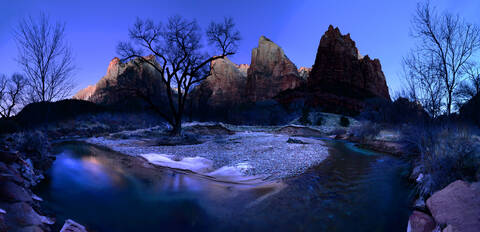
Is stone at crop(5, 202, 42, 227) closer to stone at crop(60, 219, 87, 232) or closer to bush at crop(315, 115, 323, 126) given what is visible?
stone at crop(60, 219, 87, 232)

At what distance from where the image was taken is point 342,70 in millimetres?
60469

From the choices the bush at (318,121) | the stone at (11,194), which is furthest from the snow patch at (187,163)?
the bush at (318,121)

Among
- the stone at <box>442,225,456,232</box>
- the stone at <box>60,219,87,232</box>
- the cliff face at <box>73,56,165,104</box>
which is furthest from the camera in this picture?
the cliff face at <box>73,56,165,104</box>

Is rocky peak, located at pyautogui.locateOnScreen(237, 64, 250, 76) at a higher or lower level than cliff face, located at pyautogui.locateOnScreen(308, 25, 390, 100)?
higher

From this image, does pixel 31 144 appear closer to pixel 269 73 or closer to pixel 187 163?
pixel 187 163

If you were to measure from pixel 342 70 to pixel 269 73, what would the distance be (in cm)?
2746

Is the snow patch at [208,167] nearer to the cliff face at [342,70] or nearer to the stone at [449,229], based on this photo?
the stone at [449,229]

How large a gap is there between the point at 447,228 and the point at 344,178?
297 centimetres

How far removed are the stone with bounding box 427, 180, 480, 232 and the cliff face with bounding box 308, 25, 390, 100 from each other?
5783 cm

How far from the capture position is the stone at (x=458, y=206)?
186cm

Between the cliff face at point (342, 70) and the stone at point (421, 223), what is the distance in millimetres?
57958

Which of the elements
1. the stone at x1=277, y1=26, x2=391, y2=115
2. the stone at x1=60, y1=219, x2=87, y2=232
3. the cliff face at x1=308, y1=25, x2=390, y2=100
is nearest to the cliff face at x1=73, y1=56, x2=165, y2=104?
the stone at x1=60, y1=219, x2=87, y2=232

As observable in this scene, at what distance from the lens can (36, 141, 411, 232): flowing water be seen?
8.80 feet

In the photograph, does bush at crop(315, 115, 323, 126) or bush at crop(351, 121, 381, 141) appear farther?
bush at crop(315, 115, 323, 126)
